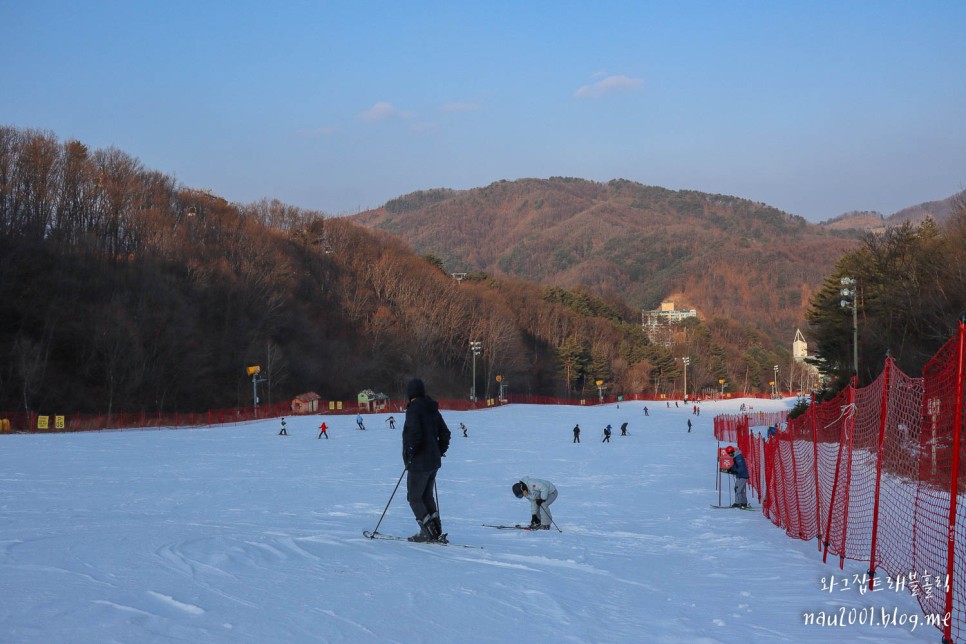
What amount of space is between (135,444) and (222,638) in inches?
1222

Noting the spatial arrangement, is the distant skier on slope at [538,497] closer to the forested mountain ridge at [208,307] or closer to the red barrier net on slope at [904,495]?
the red barrier net on slope at [904,495]

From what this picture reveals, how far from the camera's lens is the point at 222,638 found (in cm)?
537

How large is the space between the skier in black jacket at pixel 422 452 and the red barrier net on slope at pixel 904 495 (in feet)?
14.5

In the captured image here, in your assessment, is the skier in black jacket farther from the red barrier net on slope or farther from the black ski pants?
the red barrier net on slope

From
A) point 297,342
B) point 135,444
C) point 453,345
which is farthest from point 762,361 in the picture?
point 135,444

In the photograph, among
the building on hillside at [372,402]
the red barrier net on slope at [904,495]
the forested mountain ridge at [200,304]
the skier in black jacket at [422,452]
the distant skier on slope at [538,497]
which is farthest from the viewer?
the building on hillside at [372,402]

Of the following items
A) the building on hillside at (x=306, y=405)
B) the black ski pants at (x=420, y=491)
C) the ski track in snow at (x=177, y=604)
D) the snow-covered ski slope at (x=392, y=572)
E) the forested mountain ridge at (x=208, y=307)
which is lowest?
the building on hillside at (x=306, y=405)

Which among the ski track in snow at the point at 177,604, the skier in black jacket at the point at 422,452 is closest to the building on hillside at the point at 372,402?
the skier in black jacket at the point at 422,452

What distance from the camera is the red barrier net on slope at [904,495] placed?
23.9 ft

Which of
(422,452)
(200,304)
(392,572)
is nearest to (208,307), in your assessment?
(200,304)

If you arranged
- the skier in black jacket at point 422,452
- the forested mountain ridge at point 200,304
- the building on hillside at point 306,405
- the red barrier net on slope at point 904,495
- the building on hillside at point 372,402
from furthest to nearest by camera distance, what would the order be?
the building on hillside at point 372,402 < the building on hillside at point 306,405 < the forested mountain ridge at point 200,304 < the skier in black jacket at point 422,452 < the red barrier net on slope at point 904,495

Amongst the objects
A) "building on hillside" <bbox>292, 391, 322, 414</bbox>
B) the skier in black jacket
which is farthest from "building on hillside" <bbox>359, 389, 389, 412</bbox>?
the skier in black jacket

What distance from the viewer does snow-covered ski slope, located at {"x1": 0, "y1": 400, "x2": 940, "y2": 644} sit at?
19.3 feet

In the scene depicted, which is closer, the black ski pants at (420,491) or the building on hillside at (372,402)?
the black ski pants at (420,491)
